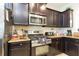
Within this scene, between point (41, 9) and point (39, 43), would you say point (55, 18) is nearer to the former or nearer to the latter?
point (41, 9)

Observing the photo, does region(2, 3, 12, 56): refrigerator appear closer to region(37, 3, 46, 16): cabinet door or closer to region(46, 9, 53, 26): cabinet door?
region(37, 3, 46, 16): cabinet door

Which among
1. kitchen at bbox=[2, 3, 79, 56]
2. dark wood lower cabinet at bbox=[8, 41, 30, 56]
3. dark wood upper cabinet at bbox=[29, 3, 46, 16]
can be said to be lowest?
dark wood lower cabinet at bbox=[8, 41, 30, 56]

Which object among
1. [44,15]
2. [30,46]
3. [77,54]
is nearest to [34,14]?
[44,15]

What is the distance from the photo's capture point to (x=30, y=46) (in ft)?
5.08

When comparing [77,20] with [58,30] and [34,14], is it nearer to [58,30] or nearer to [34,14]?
[58,30]

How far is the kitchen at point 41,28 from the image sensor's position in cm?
152

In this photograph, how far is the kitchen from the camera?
152 centimetres

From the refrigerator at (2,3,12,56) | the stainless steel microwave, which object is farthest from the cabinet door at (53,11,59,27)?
the refrigerator at (2,3,12,56)

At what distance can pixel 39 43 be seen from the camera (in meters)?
1.60

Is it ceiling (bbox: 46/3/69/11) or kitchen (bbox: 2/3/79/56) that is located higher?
ceiling (bbox: 46/3/69/11)

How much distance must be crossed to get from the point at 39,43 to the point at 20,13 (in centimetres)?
45

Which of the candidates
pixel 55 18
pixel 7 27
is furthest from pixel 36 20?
pixel 7 27

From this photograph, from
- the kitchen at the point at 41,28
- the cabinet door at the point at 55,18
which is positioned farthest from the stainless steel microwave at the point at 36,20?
the cabinet door at the point at 55,18

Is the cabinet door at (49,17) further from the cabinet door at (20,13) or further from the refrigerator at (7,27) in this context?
the refrigerator at (7,27)
